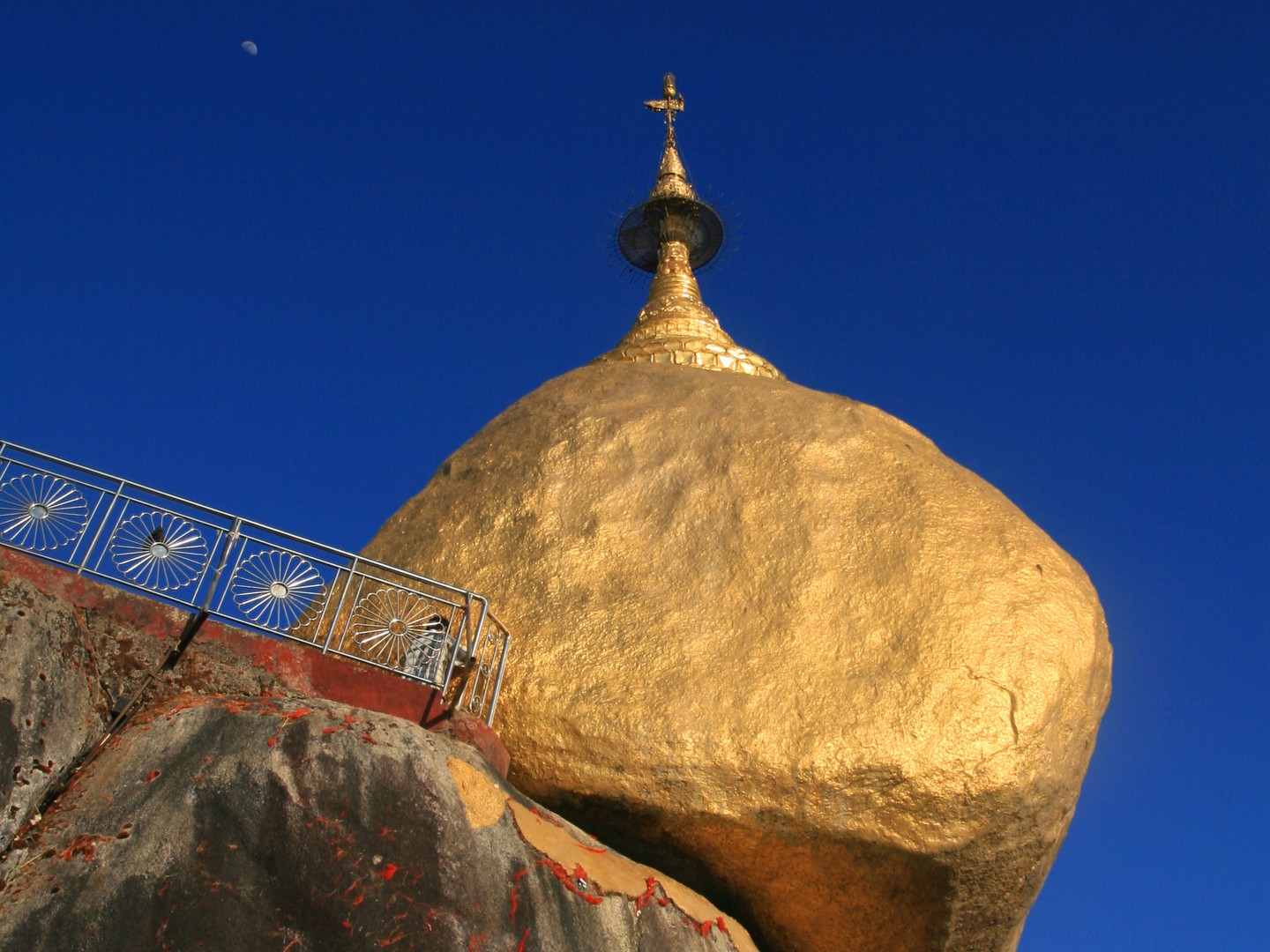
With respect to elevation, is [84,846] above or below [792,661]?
below

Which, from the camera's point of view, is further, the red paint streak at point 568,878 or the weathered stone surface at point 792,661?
the weathered stone surface at point 792,661

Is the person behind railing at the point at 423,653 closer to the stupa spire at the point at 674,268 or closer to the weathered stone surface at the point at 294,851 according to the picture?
the weathered stone surface at the point at 294,851

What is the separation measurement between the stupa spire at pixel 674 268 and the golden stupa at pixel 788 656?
12.5 ft

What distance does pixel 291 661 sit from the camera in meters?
6.78

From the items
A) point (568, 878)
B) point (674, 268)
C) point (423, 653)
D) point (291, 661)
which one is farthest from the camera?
point (674, 268)

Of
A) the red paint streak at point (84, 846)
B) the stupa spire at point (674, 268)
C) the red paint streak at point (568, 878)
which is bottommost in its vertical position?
the red paint streak at point (84, 846)

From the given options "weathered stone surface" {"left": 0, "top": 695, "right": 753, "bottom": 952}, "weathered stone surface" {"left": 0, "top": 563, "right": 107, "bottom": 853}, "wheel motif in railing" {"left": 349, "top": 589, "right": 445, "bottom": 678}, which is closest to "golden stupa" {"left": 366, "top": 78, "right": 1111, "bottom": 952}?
"wheel motif in railing" {"left": 349, "top": 589, "right": 445, "bottom": 678}

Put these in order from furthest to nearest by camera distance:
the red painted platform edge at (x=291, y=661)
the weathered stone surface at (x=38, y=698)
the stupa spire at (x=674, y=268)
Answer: the stupa spire at (x=674, y=268) → the red painted platform edge at (x=291, y=661) → the weathered stone surface at (x=38, y=698)

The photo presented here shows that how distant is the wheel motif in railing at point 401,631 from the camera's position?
7.30 meters

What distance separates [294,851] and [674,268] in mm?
12912

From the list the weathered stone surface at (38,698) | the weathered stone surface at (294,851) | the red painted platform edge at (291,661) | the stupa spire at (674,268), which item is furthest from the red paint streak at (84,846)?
the stupa spire at (674,268)

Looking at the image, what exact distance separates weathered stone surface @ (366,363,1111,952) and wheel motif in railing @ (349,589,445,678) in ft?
2.26

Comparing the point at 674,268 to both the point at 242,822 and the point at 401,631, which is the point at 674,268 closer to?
the point at 401,631

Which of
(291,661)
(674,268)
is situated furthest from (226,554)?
(674,268)
